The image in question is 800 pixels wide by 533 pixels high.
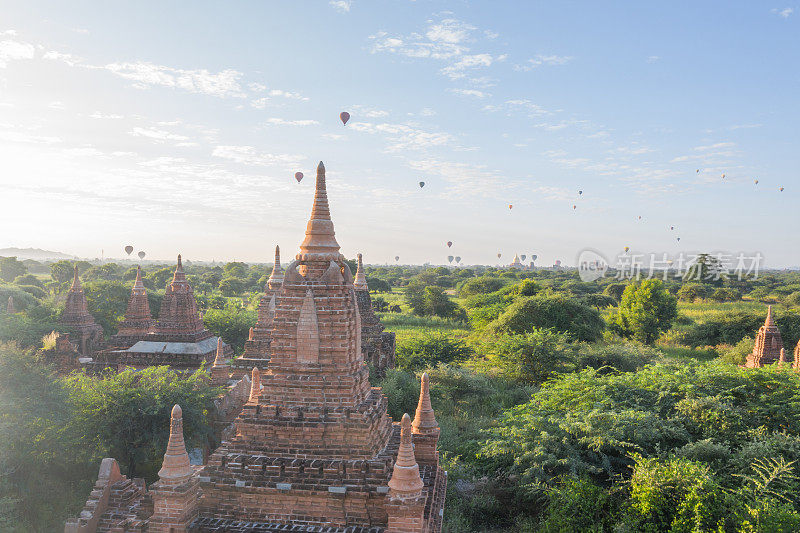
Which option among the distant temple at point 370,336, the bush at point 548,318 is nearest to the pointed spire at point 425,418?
the distant temple at point 370,336

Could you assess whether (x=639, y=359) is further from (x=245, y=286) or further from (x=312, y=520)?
(x=245, y=286)

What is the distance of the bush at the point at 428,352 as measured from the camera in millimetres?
30312

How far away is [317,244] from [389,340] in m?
16.5

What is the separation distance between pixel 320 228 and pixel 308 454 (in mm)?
3810

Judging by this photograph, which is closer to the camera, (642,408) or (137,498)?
(137,498)

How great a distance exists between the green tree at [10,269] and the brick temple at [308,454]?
8904 centimetres

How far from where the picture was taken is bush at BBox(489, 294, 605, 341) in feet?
125

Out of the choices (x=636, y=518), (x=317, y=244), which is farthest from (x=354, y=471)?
(x=636, y=518)

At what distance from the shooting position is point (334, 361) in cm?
785

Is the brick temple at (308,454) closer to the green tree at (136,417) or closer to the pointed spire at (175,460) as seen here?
the pointed spire at (175,460)

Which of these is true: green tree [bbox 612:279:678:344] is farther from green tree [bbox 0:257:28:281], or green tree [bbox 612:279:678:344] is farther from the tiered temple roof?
green tree [bbox 0:257:28:281]

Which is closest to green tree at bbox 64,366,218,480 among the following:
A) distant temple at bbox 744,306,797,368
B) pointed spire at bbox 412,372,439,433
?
pointed spire at bbox 412,372,439,433

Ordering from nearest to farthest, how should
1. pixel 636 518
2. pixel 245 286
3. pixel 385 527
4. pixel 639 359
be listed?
pixel 385 527 < pixel 636 518 < pixel 639 359 < pixel 245 286

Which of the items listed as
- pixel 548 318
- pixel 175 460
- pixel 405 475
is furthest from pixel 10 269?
pixel 405 475
